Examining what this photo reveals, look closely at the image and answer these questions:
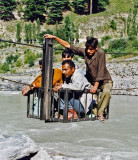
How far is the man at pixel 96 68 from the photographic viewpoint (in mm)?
4910

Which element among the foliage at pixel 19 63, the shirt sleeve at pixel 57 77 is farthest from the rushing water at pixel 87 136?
the foliage at pixel 19 63

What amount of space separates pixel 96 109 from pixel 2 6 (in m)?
72.0

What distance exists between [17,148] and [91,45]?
99.4 inches

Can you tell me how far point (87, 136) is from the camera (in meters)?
10.4

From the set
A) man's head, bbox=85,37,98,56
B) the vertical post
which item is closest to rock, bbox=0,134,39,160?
the vertical post

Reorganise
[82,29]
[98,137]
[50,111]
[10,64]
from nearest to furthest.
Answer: [50,111] → [98,137] → [10,64] → [82,29]

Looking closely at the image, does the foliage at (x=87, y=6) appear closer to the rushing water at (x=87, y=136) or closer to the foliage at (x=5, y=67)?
the foliage at (x=5, y=67)

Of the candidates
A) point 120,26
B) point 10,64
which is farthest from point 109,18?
point 10,64

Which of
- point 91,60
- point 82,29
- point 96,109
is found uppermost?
point 82,29

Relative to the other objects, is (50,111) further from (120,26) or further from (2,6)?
(2,6)

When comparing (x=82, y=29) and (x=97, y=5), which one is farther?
(x=97, y=5)

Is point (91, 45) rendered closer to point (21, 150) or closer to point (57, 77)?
point (57, 77)

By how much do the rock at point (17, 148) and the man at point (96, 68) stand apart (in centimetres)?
164

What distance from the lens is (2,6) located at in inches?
2835
